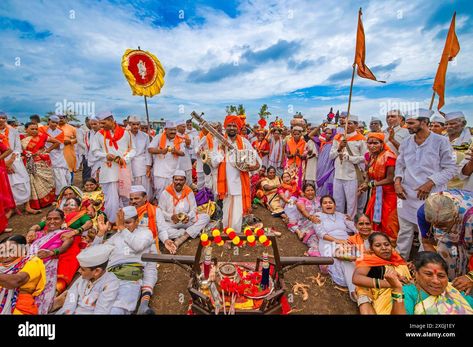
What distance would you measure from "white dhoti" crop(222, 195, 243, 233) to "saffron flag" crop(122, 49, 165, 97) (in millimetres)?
3078

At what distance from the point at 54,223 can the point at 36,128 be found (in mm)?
3964

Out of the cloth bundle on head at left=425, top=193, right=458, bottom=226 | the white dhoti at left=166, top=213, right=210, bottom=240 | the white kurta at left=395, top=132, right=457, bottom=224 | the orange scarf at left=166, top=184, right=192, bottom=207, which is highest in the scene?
the white kurta at left=395, top=132, right=457, bottom=224

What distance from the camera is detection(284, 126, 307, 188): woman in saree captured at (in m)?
6.69

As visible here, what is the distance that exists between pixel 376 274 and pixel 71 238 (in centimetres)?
383

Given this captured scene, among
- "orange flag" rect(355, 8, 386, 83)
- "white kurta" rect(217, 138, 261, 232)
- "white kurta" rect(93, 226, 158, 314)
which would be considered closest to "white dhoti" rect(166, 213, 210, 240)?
"white kurta" rect(217, 138, 261, 232)

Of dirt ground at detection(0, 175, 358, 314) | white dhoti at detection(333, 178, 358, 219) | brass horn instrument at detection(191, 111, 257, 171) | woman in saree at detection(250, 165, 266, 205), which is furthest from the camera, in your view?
woman in saree at detection(250, 165, 266, 205)

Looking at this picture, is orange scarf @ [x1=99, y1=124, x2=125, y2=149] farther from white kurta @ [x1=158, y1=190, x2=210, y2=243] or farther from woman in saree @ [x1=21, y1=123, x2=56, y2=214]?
woman in saree @ [x1=21, y1=123, x2=56, y2=214]

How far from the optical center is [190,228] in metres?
4.80

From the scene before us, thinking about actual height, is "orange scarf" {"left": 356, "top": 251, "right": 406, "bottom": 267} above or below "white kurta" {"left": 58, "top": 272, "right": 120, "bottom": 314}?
above

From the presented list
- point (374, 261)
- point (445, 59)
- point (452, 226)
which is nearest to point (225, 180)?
point (374, 261)

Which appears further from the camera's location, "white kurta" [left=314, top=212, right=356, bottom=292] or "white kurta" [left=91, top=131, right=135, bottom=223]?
"white kurta" [left=91, top=131, right=135, bottom=223]
